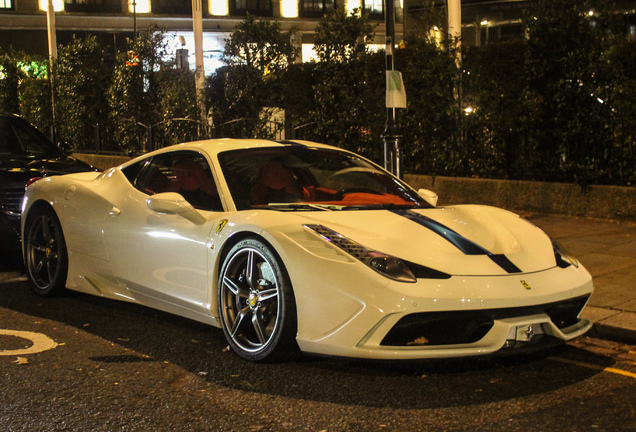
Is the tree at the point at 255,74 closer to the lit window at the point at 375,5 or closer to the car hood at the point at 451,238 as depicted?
the car hood at the point at 451,238

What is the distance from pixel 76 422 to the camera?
13.4 ft

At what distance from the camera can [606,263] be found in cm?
800

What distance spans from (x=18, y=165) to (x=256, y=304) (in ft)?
16.3

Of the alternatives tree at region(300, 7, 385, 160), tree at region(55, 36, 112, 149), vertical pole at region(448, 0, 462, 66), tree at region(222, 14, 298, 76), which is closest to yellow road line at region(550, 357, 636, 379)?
vertical pole at region(448, 0, 462, 66)

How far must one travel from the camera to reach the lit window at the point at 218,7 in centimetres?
5241

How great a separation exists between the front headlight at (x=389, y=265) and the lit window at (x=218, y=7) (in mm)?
49740

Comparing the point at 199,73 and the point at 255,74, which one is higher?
the point at 199,73

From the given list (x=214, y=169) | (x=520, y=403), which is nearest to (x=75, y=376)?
(x=214, y=169)

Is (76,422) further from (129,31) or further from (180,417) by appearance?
(129,31)

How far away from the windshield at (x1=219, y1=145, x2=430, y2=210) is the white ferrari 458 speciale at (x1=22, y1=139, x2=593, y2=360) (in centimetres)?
1

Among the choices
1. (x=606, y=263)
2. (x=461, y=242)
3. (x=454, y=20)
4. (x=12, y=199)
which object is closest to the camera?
(x=461, y=242)

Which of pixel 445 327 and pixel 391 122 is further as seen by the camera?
pixel 391 122

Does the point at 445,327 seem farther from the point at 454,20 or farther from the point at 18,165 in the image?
the point at 454,20

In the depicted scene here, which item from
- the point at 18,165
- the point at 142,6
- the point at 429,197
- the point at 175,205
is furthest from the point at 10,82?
the point at 142,6
